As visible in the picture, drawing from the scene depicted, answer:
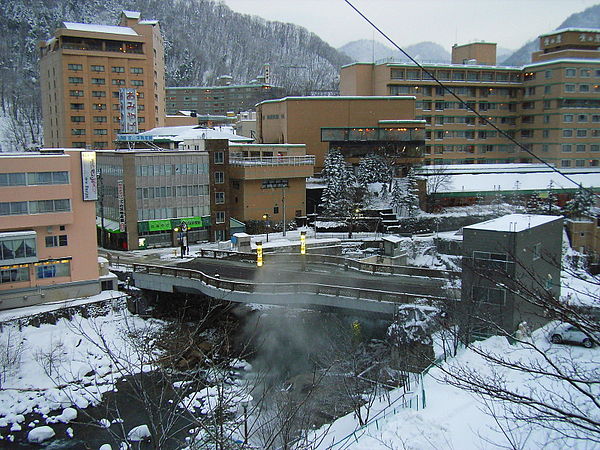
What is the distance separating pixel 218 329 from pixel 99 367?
5169 millimetres

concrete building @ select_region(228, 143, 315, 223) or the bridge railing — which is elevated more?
concrete building @ select_region(228, 143, 315, 223)

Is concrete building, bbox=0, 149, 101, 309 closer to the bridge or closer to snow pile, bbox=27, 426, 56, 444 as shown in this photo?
the bridge

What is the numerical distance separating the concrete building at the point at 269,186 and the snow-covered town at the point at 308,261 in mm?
197

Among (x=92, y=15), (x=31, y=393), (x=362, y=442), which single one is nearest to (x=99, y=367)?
(x=31, y=393)

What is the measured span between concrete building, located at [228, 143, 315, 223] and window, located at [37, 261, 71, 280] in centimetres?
1569

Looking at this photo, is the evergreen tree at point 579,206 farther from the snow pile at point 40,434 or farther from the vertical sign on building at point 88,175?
the snow pile at point 40,434

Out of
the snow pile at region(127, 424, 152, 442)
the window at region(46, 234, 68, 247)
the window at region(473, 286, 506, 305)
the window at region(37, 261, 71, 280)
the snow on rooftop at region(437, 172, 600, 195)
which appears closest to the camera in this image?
the snow pile at region(127, 424, 152, 442)

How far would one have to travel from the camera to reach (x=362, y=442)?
10.6m

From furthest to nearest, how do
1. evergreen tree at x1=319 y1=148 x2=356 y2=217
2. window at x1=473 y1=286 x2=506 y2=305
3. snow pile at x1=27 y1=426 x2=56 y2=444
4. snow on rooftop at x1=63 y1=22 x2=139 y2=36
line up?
snow on rooftop at x1=63 y1=22 x2=139 y2=36, evergreen tree at x1=319 y1=148 x2=356 y2=217, snow pile at x1=27 y1=426 x2=56 y2=444, window at x1=473 y1=286 x2=506 y2=305

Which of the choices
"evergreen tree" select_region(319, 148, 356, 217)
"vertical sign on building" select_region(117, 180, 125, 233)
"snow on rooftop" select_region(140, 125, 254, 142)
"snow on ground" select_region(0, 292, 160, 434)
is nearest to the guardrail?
"snow on ground" select_region(0, 292, 160, 434)

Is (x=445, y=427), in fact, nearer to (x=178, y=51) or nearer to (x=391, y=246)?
(x=391, y=246)

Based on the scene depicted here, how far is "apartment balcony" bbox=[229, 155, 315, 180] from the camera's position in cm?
4062

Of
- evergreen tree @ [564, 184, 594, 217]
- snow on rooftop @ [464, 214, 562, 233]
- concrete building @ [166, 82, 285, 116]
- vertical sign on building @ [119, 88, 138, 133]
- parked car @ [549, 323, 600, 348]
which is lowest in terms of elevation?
parked car @ [549, 323, 600, 348]

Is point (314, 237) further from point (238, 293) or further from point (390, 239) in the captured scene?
point (238, 293)
